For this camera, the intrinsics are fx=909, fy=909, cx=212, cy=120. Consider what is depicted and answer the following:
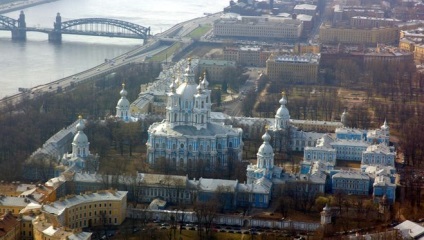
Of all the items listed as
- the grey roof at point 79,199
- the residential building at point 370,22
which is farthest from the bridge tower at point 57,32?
the grey roof at point 79,199

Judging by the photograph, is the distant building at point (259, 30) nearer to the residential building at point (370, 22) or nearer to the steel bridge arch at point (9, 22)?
the residential building at point (370, 22)

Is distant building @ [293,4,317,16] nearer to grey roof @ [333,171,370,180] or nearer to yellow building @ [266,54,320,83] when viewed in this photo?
yellow building @ [266,54,320,83]

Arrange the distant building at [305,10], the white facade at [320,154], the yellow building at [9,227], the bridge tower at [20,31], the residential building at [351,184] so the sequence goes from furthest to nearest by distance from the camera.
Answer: the distant building at [305,10], the bridge tower at [20,31], the white facade at [320,154], the residential building at [351,184], the yellow building at [9,227]

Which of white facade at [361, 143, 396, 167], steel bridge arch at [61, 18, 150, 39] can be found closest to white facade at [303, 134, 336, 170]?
white facade at [361, 143, 396, 167]

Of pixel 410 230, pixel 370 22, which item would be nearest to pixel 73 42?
pixel 370 22

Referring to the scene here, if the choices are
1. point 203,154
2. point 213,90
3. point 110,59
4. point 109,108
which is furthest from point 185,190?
point 110,59

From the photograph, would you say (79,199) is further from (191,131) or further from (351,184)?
(351,184)

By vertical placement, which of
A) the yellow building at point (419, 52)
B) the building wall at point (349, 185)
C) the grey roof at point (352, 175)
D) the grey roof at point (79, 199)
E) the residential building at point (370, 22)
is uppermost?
the residential building at point (370, 22)

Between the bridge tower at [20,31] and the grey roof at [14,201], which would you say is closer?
the grey roof at [14,201]
